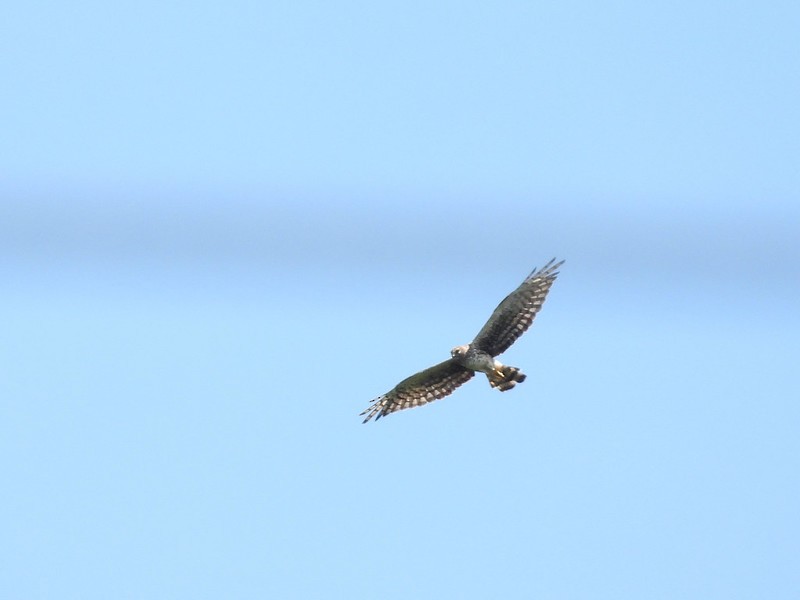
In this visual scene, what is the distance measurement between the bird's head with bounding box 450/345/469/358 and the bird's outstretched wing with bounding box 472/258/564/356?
0.54 ft

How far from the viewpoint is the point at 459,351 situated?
22344 mm

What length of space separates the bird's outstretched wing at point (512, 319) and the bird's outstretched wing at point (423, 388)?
0.66m

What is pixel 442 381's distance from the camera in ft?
75.6

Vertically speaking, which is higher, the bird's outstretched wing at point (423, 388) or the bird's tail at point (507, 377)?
the bird's outstretched wing at point (423, 388)

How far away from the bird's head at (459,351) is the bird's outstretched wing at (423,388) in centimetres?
15

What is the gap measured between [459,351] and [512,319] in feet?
2.76

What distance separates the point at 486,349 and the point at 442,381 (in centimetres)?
111

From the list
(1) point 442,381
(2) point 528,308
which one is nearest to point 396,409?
(1) point 442,381

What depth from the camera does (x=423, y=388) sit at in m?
23.2

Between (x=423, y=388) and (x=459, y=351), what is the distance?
1.11 meters

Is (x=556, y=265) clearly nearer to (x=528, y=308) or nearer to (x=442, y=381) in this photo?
(x=528, y=308)

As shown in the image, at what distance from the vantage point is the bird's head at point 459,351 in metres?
22.3

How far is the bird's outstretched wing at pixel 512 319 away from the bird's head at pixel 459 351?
16 cm

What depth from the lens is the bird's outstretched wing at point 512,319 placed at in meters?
22.1
